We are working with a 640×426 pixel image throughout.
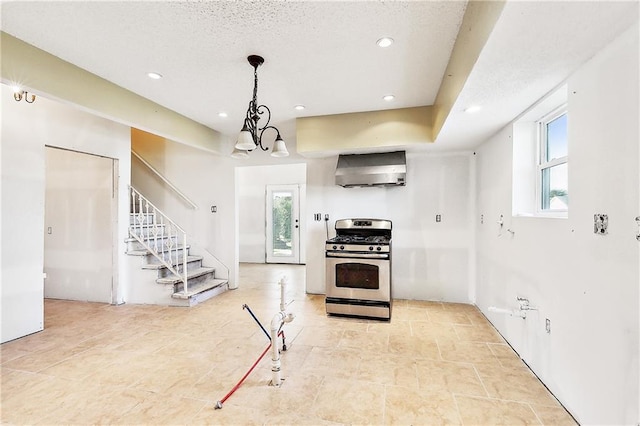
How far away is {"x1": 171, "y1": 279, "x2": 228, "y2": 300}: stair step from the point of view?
406 cm

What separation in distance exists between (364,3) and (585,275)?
2.04 m

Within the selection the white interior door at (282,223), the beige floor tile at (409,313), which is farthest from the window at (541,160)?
the white interior door at (282,223)

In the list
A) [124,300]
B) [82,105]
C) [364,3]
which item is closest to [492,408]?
[364,3]

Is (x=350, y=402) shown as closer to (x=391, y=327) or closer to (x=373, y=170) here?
(x=391, y=327)

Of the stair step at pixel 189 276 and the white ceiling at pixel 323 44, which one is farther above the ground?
the white ceiling at pixel 323 44

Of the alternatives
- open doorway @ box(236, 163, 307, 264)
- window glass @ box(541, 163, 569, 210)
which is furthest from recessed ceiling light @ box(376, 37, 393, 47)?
open doorway @ box(236, 163, 307, 264)

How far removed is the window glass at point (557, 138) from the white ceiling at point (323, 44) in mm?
297

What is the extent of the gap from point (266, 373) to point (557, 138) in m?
3.03

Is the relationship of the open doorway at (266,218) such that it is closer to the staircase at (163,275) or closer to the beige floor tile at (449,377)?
the staircase at (163,275)

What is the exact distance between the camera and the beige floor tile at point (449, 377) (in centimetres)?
213

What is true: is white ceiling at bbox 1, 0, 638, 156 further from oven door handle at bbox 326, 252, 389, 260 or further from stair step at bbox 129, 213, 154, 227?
stair step at bbox 129, 213, 154, 227

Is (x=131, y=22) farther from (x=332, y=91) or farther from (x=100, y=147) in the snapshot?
(x=100, y=147)

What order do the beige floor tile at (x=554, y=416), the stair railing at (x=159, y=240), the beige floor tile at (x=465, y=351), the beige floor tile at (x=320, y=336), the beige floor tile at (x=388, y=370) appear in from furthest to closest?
1. the stair railing at (x=159, y=240)
2. the beige floor tile at (x=320, y=336)
3. the beige floor tile at (x=465, y=351)
4. the beige floor tile at (x=388, y=370)
5. the beige floor tile at (x=554, y=416)

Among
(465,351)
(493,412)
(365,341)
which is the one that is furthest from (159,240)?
(493,412)
